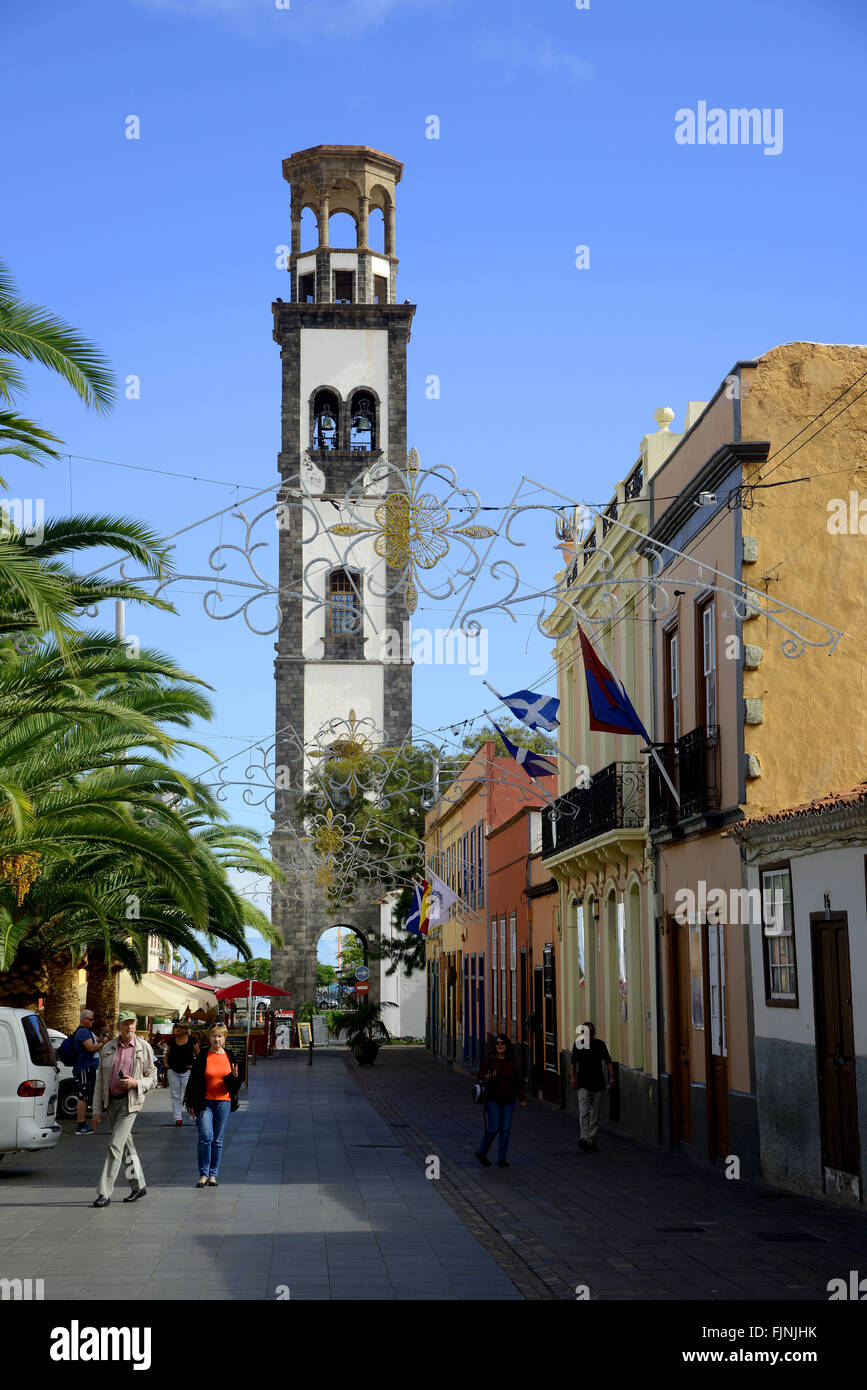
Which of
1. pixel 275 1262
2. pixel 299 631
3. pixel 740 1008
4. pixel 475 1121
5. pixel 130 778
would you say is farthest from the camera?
pixel 299 631

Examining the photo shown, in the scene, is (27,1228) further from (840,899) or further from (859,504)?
(859,504)

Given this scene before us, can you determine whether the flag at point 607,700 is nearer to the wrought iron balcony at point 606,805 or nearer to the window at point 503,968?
the wrought iron balcony at point 606,805

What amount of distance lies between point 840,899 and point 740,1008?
334cm

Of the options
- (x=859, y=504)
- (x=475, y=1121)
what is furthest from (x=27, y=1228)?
(x=475, y=1121)

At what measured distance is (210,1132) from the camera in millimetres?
16531

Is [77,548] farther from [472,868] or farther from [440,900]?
[472,868]

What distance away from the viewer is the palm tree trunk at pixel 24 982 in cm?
2428

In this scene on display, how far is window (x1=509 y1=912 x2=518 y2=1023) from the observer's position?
37188mm

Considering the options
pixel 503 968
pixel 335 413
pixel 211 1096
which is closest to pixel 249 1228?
pixel 211 1096

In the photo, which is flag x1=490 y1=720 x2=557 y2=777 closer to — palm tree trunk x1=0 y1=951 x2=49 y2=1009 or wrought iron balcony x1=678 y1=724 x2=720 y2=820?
wrought iron balcony x1=678 y1=724 x2=720 y2=820

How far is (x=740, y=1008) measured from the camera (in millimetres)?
17703

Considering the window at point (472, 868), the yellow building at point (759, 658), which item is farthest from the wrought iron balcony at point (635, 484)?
the window at point (472, 868)

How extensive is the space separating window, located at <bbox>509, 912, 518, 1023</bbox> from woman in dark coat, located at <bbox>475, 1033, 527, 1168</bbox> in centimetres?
1823

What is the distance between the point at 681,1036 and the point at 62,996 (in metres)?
12.1
